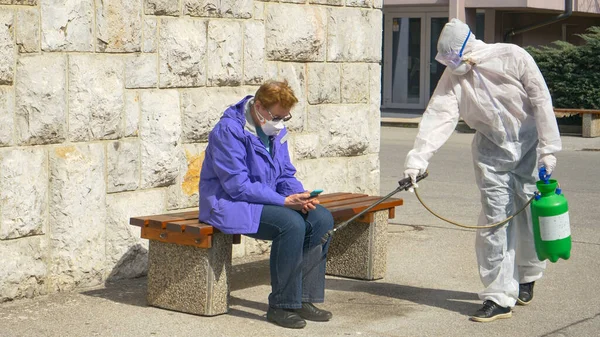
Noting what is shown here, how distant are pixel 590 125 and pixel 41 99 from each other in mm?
14119

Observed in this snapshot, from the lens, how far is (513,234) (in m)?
6.21

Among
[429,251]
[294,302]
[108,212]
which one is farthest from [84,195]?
[429,251]

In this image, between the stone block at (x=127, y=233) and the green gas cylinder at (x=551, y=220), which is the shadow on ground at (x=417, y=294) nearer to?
the green gas cylinder at (x=551, y=220)

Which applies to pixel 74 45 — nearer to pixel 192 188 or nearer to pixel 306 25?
pixel 192 188

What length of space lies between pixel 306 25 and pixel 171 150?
1617 mm

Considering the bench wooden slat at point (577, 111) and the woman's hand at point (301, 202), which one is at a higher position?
the woman's hand at point (301, 202)

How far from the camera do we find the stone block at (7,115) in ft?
19.4

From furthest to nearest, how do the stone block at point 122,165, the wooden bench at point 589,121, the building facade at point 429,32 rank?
the building facade at point 429,32, the wooden bench at point 589,121, the stone block at point 122,165

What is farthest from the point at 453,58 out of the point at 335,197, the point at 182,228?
the point at 182,228

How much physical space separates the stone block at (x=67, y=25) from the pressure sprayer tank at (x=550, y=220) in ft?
9.11

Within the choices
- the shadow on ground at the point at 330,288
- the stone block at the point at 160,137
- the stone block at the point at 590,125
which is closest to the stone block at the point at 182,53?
the stone block at the point at 160,137

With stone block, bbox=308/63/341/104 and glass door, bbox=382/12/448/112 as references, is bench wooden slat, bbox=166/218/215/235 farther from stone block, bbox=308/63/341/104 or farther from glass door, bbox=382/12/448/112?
glass door, bbox=382/12/448/112

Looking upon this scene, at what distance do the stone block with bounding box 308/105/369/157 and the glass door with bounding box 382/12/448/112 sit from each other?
16590 mm

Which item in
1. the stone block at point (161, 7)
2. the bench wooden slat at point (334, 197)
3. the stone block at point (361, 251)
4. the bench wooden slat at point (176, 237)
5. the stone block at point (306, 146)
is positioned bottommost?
the stone block at point (361, 251)
